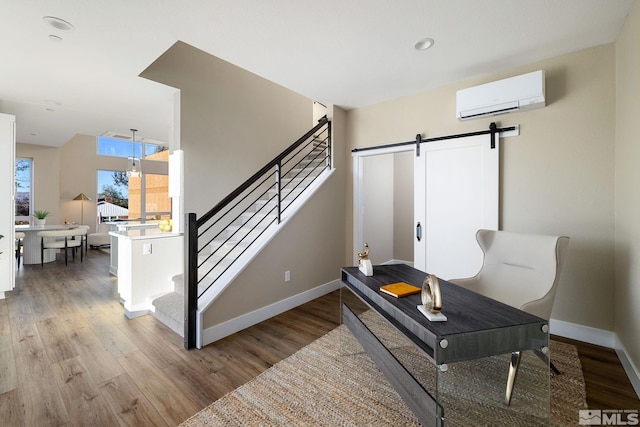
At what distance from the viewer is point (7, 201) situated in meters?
3.79

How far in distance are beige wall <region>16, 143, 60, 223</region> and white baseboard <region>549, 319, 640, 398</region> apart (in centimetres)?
1038

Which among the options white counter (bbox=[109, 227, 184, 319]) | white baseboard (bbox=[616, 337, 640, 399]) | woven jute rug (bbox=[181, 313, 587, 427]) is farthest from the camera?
white counter (bbox=[109, 227, 184, 319])

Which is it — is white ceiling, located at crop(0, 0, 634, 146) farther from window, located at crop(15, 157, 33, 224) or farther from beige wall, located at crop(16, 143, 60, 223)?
window, located at crop(15, 157, 33, 224)

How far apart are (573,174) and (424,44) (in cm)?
186

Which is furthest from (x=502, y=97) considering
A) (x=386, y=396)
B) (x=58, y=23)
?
(x=58, y=23)

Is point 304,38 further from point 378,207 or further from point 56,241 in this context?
point 56,241

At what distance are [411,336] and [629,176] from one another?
7.18ft

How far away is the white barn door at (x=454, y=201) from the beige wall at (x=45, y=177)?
893cm

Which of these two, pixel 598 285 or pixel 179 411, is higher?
pixel 598 285

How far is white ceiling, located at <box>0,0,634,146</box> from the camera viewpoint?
6.72 ft

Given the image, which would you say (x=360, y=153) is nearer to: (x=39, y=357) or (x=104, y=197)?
(x=39, y=357)

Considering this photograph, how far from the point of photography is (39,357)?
2344 mm

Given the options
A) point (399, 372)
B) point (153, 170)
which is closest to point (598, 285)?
point (399, 372)

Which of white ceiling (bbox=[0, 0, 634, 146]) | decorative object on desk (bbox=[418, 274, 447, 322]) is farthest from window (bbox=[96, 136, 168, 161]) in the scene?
decorative object on desk (bbox=[418, 274, 447, 322])
